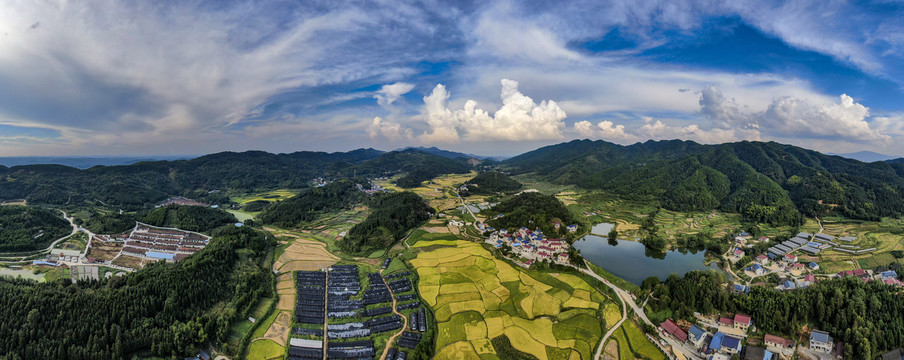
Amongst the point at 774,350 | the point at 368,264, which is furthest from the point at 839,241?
the point at 368,264

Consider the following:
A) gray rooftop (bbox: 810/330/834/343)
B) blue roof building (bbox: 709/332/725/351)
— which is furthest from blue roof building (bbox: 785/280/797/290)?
blue roof building (bbox: 709/332/725/351)

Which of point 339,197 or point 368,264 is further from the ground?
point 339,197

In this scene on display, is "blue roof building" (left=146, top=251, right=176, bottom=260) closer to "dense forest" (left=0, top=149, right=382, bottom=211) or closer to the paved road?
the paved road

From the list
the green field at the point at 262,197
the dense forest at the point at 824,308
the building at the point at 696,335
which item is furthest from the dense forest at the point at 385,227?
the green field at the point at 262,197

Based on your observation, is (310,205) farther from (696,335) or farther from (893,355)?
(893,355)

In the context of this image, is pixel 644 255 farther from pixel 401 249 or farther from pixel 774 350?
pixel 401 249
